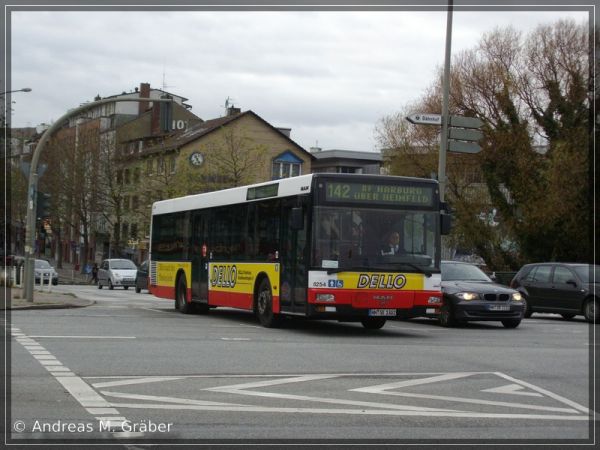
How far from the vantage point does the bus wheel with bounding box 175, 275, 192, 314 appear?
81.9 feet

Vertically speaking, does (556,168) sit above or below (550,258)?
above

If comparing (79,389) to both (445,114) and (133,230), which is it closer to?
(445,114)

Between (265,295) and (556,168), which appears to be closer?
(265,295)

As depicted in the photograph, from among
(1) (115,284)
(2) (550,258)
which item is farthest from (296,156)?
(2) (550,258)

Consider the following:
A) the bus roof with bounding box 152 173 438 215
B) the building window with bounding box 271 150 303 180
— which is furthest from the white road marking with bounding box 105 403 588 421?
the building window with bounding box 271 150 303 180

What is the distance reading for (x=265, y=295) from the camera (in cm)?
2008

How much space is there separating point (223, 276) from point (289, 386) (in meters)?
11.3

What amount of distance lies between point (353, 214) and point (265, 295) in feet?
9.71

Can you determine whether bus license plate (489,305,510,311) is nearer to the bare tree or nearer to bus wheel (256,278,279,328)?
bus wheel (256,278,279,328)

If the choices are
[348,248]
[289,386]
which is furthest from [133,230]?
[289,386]

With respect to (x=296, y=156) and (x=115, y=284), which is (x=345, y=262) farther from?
(x=296, y=156)

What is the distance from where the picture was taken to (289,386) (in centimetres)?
1103

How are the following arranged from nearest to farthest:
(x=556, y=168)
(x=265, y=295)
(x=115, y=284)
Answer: (x=265, y=295) < (x=556, y=168) < (x=115, y=284)

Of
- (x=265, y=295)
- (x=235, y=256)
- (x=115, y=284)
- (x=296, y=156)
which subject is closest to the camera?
(x=265, y=295)
